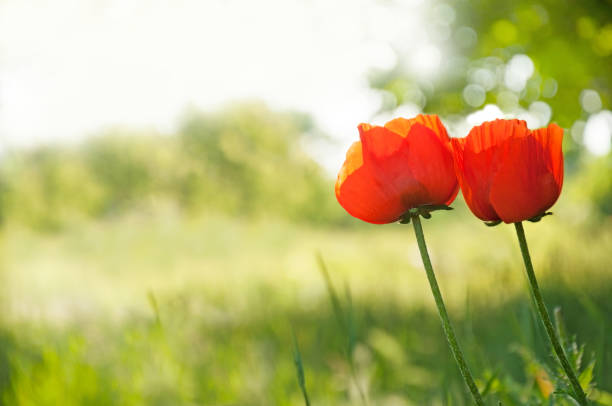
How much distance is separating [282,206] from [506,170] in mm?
18812

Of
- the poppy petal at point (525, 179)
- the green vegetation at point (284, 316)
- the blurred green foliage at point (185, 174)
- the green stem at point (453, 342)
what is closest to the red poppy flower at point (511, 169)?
the poppy petal at point (525, 179)

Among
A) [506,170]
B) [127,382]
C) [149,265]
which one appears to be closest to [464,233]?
[149,265]

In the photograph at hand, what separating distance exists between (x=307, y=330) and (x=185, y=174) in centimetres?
1556

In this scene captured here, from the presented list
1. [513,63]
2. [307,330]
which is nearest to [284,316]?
[307,330]

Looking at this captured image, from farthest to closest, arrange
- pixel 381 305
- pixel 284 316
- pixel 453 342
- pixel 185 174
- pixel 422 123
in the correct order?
pixel 185 174 → pixel 381 305 → pixel 284 316 → pixel 422 123 → pixel 453 342

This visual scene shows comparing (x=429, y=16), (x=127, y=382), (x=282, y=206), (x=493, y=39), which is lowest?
(x=282, y=206)

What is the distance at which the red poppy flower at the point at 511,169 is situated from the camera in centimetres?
62

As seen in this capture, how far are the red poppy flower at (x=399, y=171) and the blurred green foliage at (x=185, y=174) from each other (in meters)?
16.3

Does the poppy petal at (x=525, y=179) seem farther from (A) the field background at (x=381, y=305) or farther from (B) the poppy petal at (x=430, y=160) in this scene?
(A) the field background at (x=381, y=305)

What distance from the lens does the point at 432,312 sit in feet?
11.7

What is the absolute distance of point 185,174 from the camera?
59.8ft

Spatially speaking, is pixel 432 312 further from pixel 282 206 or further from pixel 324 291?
pixel 282 206

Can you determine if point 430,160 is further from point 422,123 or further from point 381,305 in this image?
point 381,305

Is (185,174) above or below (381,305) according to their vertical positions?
above
